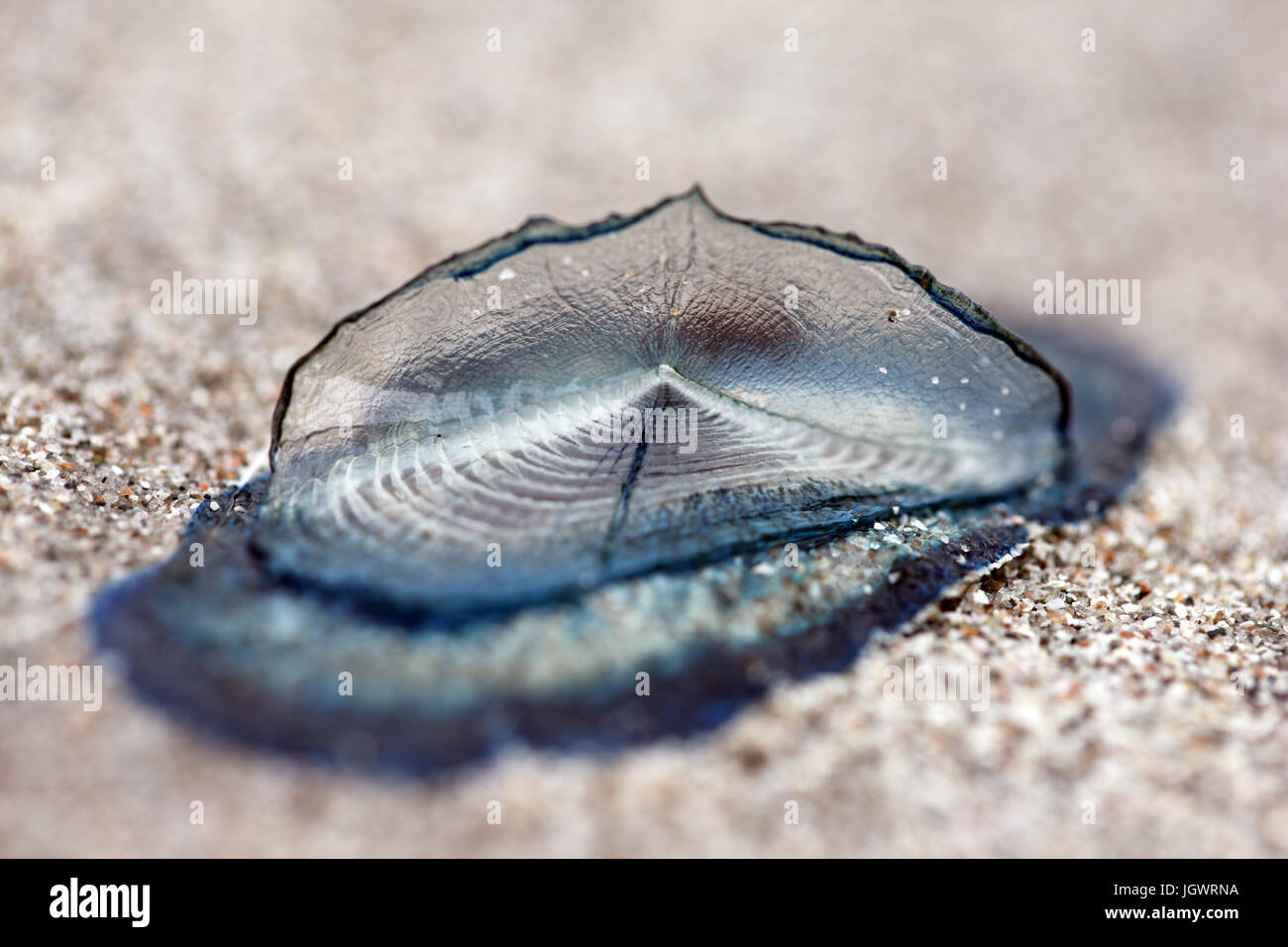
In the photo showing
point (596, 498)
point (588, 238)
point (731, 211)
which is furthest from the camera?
point (731, 211)

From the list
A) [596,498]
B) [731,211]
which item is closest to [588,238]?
[596,498]

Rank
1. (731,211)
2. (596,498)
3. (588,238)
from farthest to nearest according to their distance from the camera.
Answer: (731,211), (588,238), (596,498)

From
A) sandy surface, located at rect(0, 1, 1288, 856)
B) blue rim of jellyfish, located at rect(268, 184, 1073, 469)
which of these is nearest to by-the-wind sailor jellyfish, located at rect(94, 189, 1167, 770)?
blue rim of jellyfish, located at rect(268, 184, 1073, 469)

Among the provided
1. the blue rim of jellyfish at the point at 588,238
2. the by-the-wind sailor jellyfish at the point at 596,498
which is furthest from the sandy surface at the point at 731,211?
the blue rim of jellyfish at the point at 588,238

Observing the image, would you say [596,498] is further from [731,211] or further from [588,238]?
[731,211]

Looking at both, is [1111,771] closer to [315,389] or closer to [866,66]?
[315,389]

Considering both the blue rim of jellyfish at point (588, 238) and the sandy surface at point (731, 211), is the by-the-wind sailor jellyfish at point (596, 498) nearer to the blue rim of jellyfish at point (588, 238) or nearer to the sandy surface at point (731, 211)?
the blue rim of jellyfish at point (588, 238)
